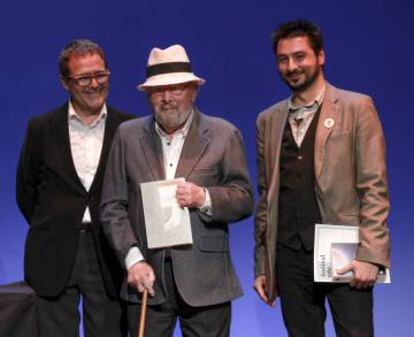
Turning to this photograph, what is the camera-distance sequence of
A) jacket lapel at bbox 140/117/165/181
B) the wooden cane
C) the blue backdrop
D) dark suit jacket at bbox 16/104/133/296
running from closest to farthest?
the wooden cane < jacket lapel at bbox 140/117/165/181 < dark suit jacket at bbox 16/104/133/296 < the blue backdrop

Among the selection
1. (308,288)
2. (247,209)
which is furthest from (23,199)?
(308,288)

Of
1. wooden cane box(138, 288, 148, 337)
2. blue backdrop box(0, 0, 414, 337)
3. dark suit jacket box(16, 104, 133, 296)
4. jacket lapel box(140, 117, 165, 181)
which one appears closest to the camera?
wooden cane box(138, 288, 148, 337)

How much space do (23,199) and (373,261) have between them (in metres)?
1.29

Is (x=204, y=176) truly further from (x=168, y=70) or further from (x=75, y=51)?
(x=75, y=51)

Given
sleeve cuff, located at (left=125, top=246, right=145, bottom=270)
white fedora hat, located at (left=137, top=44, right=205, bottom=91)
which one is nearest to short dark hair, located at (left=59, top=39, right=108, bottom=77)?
white fedora hat, located at (left=137, top=44, right=205, bottom=91)

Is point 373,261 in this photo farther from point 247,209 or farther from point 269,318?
point 269,318

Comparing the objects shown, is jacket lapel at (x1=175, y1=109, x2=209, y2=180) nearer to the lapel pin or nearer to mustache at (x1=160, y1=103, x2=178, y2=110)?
mustache at (x1=160, y1=103, x2=178, y2=110)

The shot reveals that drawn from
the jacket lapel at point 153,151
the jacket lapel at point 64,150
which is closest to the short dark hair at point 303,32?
the jacket lapel at point 153,151

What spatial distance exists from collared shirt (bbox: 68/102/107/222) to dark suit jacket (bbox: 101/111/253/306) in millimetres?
174

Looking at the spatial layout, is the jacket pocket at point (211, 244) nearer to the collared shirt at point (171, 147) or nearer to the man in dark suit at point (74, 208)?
the collared shirt at point (171, 147)

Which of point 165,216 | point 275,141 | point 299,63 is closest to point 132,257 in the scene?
point 165,216

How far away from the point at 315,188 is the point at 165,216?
47 cm

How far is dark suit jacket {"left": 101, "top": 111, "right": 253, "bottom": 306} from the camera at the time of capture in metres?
2.37

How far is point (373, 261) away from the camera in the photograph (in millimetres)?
2322
